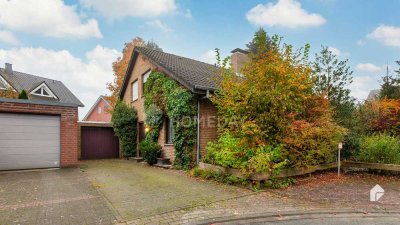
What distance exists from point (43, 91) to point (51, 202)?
2143 centimetres

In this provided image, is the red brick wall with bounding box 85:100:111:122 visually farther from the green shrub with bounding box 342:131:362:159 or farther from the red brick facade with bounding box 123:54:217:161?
the green shrub with bounding box 342:131:362:159

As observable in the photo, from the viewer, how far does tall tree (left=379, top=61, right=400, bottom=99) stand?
1623 cm

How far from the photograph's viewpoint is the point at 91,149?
631 inches

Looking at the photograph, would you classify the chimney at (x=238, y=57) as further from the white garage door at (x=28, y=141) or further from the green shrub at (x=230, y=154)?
the white garage door at (x=28, y=141)

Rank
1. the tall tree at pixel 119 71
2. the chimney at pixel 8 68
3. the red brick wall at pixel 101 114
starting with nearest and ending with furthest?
the tall tree at pixel 119 71 → the chimney at pixel 8 68 → the red brick wall at pixel 101 114

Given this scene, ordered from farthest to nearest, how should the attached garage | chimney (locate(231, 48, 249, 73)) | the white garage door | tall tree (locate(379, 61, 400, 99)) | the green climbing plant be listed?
1. chimney (locate(231, 48, 249, 73))
2. tall tree (locate(379, 61, 400, 99))
3. the attached garage
4. the green climbing plant
5. the white garage door

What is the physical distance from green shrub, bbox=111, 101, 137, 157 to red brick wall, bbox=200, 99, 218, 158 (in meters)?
5.97

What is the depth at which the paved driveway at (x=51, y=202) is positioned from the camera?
14.3ft

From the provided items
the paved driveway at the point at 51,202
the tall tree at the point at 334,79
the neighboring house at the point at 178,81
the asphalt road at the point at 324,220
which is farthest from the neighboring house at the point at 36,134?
the tall tree at the point at 334,79

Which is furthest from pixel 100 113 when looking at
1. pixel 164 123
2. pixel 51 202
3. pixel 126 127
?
pixel 51 202

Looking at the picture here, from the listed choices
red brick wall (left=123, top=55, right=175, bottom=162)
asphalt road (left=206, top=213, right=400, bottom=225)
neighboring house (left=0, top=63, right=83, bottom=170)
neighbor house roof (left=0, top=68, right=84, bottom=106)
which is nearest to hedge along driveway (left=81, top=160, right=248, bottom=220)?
asphalt road (left=206, top=213, right=400, bottom=225)

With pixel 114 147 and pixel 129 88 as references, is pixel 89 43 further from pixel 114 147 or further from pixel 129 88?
pixel 114 147

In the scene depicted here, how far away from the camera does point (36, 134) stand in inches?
398

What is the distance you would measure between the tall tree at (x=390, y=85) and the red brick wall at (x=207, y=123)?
12.4 metres
